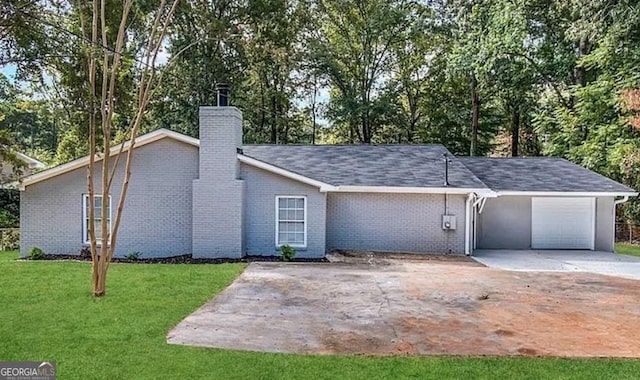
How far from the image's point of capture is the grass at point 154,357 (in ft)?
15.9

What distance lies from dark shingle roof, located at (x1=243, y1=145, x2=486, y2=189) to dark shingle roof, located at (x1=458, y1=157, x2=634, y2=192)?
144 centimetres

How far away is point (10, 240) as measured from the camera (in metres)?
17.2

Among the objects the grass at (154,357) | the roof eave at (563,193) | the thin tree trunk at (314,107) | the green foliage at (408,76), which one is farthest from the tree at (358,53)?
the grass at (154,357)

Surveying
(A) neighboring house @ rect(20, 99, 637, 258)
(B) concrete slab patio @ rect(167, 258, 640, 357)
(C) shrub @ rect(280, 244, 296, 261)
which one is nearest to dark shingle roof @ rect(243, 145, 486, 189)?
(A) neighboring house @ rect(20, 99, 637, 258)

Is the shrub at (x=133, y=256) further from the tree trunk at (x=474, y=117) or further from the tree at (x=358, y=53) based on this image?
the tree trunk at (x=474, y=117)

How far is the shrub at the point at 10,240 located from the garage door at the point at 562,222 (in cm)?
1696

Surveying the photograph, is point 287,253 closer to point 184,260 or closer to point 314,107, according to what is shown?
point 184,260

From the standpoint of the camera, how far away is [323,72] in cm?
2722

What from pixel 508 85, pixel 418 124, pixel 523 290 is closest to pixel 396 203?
pixel 523 290

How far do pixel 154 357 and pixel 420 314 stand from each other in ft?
12.3

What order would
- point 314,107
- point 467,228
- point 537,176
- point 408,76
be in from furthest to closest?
point 314,107 → point 408,76 → point 537,176 → point 467,228

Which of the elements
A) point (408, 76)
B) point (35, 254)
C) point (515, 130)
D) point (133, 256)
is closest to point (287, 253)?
point (133, 256)

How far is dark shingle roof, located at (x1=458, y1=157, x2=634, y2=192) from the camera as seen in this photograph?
1539 cm

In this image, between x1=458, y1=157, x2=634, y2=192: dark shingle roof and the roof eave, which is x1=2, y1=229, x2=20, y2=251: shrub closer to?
x1=458, y1=157, x2=634, y2=192: dark shingle roof
